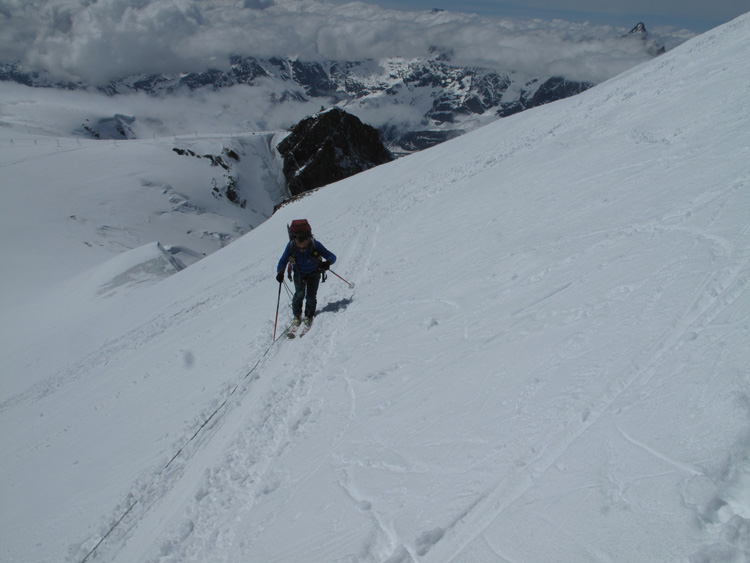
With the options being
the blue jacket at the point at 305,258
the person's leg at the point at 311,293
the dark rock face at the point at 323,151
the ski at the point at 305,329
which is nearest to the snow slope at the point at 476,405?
the ski at the point at 305,329

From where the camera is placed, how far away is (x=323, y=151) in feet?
327

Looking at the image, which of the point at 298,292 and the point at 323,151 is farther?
the point at 323,151

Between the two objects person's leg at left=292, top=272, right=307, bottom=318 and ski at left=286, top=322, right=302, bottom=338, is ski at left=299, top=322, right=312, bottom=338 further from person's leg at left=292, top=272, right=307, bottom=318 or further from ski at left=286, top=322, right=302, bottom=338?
person's leg at left=292, top=272, right=307, bottom=318

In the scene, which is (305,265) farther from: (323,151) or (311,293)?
(323,151)

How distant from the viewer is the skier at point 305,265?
8617 mm

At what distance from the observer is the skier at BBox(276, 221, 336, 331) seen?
862 cm

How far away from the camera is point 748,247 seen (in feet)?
16.1

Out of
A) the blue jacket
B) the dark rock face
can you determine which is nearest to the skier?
the blue jacket

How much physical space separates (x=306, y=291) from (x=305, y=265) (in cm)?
68

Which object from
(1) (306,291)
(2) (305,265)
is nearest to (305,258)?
(2) (305,265)

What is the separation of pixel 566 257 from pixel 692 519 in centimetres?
493

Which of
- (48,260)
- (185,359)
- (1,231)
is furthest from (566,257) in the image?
(1,231)

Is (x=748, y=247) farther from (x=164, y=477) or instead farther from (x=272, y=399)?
(x=164, y=477)

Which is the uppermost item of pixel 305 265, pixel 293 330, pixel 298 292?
pixel 305 265
